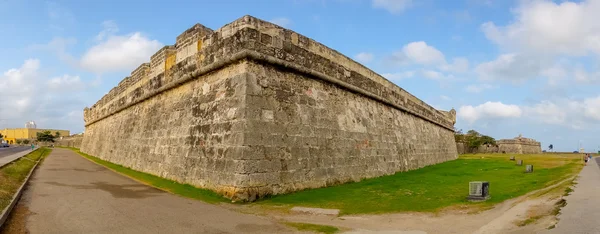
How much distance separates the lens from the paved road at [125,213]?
5449 millimetres

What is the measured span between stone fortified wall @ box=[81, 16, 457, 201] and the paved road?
3.78ft

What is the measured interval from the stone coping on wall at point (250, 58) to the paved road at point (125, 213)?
3586 millimetres

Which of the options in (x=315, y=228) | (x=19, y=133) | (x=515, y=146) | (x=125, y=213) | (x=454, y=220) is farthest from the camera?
(x=19, y=133)

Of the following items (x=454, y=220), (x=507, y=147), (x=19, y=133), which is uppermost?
(x=507, y=147)

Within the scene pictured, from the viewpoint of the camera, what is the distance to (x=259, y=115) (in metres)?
8.33

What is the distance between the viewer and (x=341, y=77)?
11555mm

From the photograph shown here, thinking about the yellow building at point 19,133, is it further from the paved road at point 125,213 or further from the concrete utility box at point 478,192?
the concrete utility box at point 478,192

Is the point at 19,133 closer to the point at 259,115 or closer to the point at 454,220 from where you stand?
the point at 259,115

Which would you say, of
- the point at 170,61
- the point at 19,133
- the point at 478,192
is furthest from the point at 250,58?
the point at 19,133

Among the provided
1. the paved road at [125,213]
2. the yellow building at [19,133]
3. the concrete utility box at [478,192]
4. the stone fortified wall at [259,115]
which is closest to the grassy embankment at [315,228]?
the paved road at [125,213]

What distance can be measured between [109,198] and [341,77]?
725 cm

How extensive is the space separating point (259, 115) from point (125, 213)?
11.1ft

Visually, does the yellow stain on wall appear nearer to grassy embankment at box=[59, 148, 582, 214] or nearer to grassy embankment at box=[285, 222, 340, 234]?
grassy embankment at box=[59, 148, 582, 214]

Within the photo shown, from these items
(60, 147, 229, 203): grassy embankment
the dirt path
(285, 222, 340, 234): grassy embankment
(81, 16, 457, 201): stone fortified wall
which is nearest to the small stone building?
(81, 16, 457, 201): stone fortified wall
